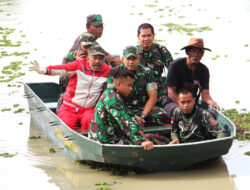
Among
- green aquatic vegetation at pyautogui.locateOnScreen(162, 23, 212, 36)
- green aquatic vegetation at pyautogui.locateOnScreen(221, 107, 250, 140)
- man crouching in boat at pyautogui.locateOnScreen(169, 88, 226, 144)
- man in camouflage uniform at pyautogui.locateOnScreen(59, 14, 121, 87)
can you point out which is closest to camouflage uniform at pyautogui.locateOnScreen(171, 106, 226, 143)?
man crouching in boat at pyautogui.locateOnScreen(169, 88, 226, 144)

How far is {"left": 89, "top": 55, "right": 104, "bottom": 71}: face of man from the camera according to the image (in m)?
7.72

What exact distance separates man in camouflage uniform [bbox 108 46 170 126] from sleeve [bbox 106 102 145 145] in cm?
85

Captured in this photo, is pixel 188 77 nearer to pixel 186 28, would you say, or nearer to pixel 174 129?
pixel 174 129

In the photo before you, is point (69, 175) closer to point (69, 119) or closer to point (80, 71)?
point (69, 119)

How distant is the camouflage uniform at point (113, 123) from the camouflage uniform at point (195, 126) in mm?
647

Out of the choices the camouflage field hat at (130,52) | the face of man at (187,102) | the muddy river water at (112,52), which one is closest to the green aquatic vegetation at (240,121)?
the muddy river water at (112,52)

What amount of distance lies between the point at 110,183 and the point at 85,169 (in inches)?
25.6

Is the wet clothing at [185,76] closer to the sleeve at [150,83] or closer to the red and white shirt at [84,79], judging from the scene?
the sleeve at [150,83]

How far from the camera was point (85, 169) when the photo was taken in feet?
24.9

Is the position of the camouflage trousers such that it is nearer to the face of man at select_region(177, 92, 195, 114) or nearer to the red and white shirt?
the red and white shirt

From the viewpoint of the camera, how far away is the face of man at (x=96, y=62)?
7723 mm

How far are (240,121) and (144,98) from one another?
206cm

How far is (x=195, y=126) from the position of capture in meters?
7.18

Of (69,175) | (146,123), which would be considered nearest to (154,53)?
(146,123)
